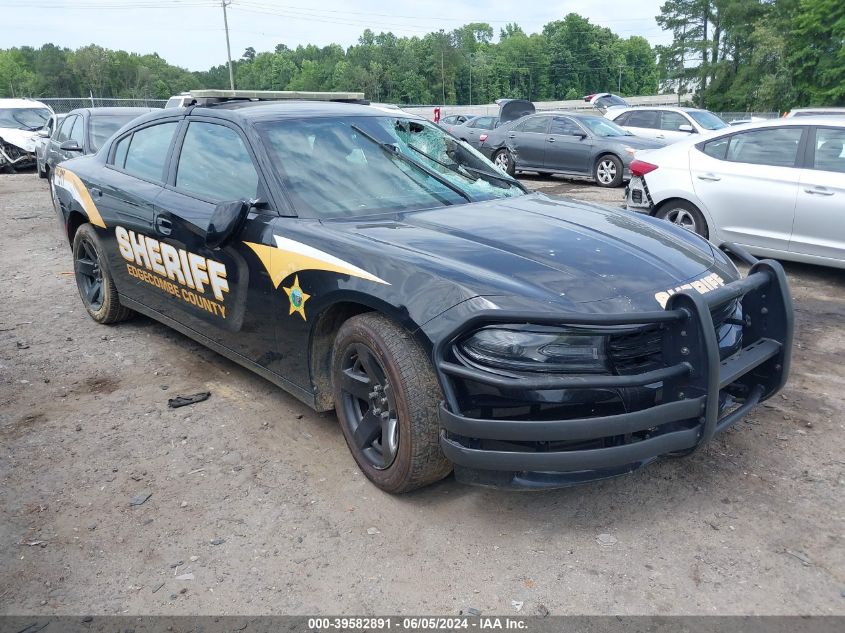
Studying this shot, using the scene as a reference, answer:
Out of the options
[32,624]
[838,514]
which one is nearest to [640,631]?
[838,514]

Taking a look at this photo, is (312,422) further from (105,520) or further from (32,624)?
(32,624)

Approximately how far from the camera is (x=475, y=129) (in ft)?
60.0

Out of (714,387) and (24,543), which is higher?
(714,387)

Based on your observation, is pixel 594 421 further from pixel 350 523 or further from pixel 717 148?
pixel 717 148

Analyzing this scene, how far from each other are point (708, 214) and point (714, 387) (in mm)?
4815

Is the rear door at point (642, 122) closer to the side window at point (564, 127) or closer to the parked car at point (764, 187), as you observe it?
the side window at point (564, 127)

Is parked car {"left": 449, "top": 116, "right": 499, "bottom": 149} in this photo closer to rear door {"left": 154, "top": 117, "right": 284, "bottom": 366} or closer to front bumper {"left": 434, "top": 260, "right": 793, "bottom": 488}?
rear door {"left": 154, "top": 117, "right": 284, "bottom": 366}

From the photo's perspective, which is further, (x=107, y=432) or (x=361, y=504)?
(x=107, y=432)

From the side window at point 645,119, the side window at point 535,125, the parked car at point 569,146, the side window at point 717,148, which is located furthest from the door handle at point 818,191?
the side window at point 645,119

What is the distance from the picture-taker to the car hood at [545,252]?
107 inches

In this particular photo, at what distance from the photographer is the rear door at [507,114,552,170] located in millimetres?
14945

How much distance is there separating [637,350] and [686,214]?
16.1 ft

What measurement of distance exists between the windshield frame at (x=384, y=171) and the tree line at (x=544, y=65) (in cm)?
4402

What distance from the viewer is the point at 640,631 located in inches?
89.7
